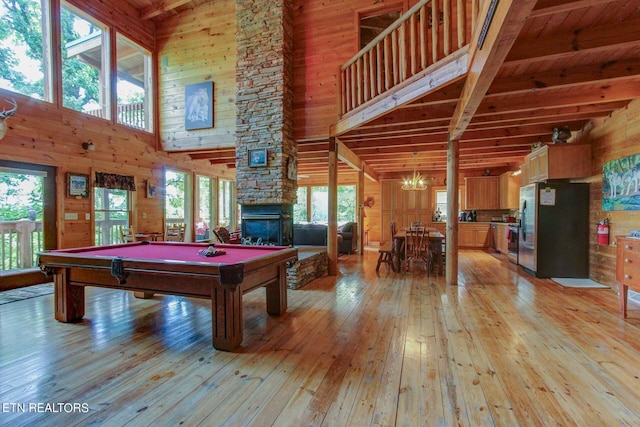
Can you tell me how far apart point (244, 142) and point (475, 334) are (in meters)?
4.43

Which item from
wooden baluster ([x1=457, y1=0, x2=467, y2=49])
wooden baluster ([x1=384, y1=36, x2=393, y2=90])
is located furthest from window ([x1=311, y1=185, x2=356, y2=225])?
wooden baluster ([x1=457, y1=0, x2=467, y2=49])

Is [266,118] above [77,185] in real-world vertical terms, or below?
above

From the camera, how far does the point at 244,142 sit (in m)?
5.24

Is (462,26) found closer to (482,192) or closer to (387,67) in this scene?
(387,67)

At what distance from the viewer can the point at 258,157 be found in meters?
5.08

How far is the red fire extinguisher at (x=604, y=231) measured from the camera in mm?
4277

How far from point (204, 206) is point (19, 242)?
158 inches

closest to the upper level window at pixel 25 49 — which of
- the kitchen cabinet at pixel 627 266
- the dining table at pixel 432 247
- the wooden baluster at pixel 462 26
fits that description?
the wooden baluster at pixel 462 26

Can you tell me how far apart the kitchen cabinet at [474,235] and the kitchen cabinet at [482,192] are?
21.6 inches

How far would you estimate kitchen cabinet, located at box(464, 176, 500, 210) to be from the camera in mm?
8695

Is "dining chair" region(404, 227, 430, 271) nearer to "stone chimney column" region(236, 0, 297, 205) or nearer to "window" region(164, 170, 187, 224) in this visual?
"stone chimney column" region(236, 0, 297, 205)

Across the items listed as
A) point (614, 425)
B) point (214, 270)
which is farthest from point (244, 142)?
point (614, 425)

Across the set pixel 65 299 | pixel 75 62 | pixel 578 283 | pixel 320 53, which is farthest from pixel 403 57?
pixel 75 62

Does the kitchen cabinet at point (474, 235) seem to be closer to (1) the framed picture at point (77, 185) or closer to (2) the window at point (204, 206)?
(2) the window at point (204, 206)
